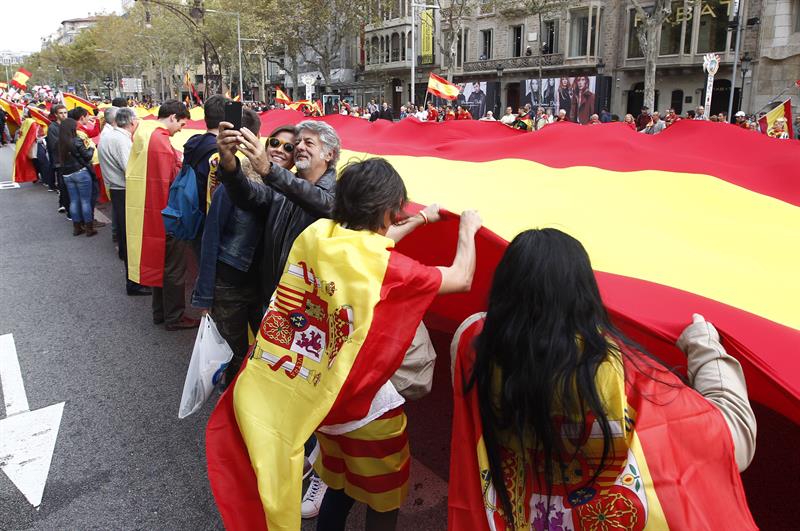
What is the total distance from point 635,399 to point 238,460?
134cm

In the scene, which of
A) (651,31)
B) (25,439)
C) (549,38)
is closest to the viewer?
(25,439)

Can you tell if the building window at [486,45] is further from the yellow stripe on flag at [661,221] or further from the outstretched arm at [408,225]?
the outstretched arm at [408,225]

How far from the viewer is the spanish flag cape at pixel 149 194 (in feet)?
16.7

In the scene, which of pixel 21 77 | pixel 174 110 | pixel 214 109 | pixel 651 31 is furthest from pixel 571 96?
pixel 214 109

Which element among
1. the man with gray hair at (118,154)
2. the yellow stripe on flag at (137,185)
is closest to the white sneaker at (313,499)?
the yellow stripe on flag at (137,185)

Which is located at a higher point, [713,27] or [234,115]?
[713,27]

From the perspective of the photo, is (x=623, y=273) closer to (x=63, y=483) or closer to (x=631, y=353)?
(x=631, y=353)

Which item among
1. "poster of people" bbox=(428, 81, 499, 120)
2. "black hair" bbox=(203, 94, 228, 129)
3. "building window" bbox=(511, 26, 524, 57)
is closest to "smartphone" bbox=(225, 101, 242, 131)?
"black hair" bbox=(203, 94, 228, 129)

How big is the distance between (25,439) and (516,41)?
129ft

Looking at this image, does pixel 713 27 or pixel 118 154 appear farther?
Result: pixel 713 27

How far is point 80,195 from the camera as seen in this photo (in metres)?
8.80

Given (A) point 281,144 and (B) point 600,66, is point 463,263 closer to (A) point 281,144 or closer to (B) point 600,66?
(A) point 281,144

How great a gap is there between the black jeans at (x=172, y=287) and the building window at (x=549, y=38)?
3471 centimetres

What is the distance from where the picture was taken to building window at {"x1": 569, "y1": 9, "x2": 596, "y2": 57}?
34.0 m
